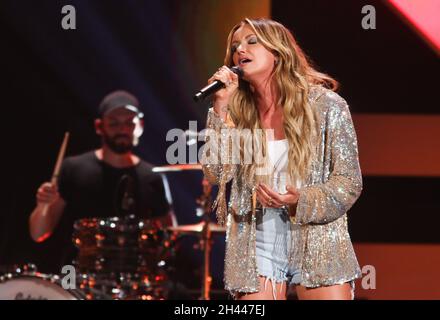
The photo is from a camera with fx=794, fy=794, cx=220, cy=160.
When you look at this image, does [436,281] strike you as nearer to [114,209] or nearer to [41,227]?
[114,209]

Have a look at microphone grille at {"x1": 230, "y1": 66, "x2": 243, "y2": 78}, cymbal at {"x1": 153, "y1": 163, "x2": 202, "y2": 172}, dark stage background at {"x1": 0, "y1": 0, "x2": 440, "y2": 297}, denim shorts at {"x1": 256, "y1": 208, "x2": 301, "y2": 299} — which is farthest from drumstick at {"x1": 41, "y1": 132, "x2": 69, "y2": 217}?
denim shorts at {"x1": 256, "y1": 208, "x2": 301, "y2": 299}

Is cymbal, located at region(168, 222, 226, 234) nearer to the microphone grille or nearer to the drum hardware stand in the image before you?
the drum hardware stand

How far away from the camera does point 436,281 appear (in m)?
5.26

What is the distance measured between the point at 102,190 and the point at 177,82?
3.10 feet

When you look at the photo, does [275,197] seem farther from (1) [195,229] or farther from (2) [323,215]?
(1) [195,229]

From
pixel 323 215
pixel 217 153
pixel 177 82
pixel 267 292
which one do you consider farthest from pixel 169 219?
pixel 323 215

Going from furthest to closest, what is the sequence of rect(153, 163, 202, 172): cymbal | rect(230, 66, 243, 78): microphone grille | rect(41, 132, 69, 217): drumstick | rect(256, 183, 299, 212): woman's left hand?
rect(41, 132, 69, 217): drumstick < rect(153, 163, 202, 172): cymbal < rect(230, 66, 243, 78): microphone grille < rect(256, 183, 299, 212): woman's left hand

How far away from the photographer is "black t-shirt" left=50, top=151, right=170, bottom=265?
18.5 ft

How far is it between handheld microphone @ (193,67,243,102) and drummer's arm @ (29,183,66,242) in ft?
9.83

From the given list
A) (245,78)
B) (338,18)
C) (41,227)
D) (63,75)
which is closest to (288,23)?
(338,18)

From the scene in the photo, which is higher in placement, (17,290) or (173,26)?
(173,26)

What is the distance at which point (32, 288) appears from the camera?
175 inches

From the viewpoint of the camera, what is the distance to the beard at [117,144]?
221 inches

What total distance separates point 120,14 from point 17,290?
6.89ft
